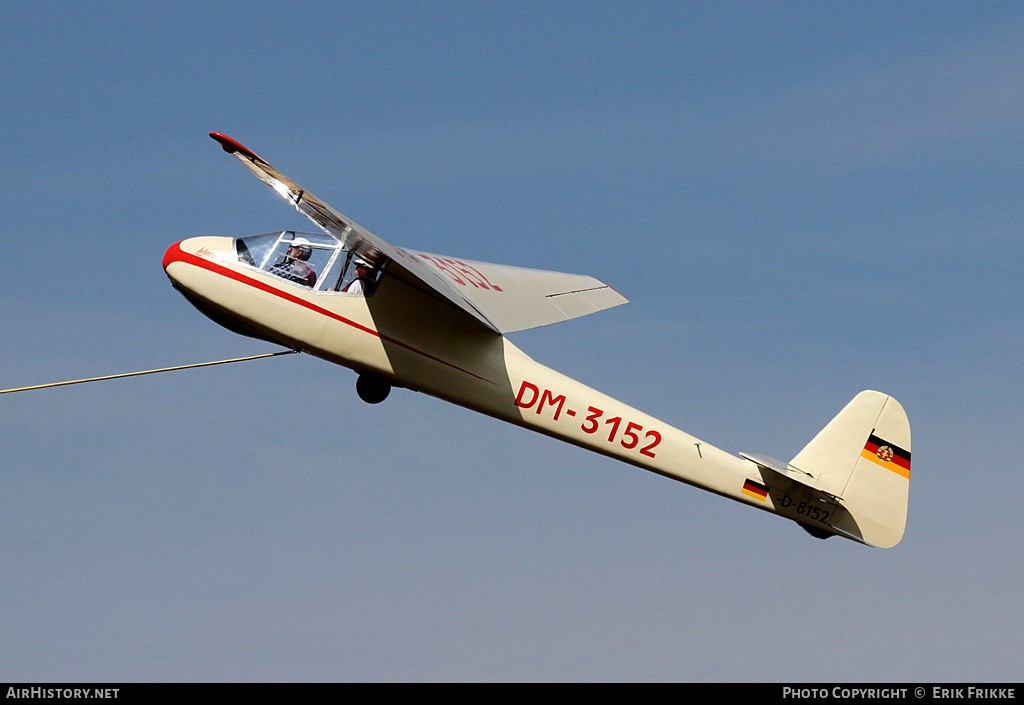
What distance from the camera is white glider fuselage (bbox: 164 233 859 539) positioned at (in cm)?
1489

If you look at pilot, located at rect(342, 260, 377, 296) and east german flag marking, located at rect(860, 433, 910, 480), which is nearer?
pilot, located at rect(342, 260, 377, 296)

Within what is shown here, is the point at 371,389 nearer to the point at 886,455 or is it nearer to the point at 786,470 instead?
the point at 786,470

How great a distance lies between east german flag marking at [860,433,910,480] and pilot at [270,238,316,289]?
29.7 ft

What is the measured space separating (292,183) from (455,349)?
3.35 meters

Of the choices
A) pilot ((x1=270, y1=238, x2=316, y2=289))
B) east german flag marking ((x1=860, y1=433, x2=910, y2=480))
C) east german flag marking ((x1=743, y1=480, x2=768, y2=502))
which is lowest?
east german flag marking ((x1=743, y1=480, x2=768, y2=502))

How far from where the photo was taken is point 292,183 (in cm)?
1405

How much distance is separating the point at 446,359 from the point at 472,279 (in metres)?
2.25

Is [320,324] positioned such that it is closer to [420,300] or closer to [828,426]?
[420,300]

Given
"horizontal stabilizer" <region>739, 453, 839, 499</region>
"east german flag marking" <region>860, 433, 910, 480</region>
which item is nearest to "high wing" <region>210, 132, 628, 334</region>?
"horizontal stabilizer" <region>739, 453, 839, 499</region>

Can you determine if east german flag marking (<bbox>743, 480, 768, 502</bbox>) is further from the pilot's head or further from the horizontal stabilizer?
the pilot's head

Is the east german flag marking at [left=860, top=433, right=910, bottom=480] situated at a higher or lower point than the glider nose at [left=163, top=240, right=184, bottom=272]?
higher

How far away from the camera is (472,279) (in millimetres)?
16750

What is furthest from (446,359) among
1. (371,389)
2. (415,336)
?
(371,389)

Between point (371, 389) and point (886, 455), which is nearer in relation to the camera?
point (886, 455)
